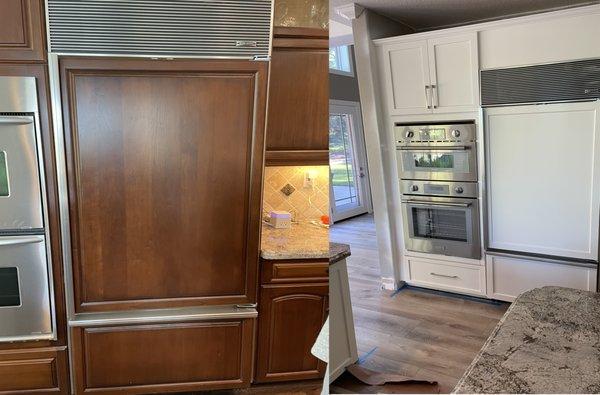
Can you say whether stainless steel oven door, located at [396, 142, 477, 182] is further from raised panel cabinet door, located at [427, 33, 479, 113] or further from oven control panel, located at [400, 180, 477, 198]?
raised panel cabinet door, located at [427, 33, 479, 113]

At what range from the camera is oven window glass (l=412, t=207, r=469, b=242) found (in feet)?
6.23

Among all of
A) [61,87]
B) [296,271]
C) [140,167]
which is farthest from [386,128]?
[61,87]

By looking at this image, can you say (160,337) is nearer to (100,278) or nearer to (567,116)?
(100,278)

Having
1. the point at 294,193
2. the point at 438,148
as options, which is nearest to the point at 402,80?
the point at 438,148

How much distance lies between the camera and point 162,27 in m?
1.55

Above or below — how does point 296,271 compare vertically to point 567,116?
below

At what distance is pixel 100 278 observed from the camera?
1.73 m

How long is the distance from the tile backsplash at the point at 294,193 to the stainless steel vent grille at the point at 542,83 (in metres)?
0.81

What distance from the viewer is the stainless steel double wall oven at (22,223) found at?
1.56 m

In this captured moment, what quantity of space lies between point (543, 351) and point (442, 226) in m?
1.29

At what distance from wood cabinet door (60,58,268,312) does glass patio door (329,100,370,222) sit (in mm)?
483

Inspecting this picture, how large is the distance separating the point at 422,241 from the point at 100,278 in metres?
1.35

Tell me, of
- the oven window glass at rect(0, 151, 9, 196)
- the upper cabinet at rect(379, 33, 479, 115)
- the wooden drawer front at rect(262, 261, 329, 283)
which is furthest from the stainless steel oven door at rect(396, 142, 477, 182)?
the oven window glass at rect(0, 151, 9, 196)

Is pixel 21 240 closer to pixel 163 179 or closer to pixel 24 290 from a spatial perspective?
pixel 24 290
